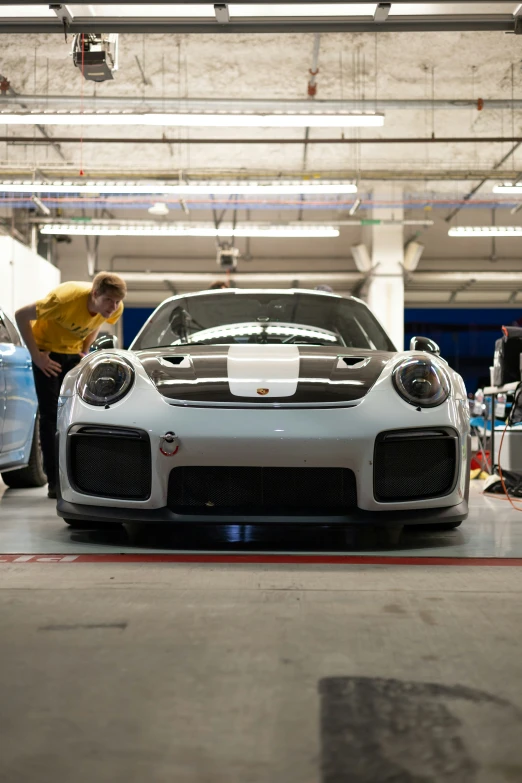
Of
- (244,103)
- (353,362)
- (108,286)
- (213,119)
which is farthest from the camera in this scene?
(244,103)

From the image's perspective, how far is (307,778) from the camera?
1.15 meters

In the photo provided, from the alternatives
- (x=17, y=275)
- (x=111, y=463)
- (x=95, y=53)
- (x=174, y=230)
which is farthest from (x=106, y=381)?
(x=174, y=230)

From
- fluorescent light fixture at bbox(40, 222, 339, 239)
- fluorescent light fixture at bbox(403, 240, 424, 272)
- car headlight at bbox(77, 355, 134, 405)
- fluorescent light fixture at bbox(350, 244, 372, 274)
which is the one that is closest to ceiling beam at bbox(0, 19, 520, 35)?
car headlight at bbox(77, 355, 134, 405)

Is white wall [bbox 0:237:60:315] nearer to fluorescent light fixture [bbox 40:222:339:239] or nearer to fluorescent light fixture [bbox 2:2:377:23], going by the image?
fluorescent light fixture [bbox 40:222:339:239]

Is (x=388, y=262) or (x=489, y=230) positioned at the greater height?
(x=489, y=230)

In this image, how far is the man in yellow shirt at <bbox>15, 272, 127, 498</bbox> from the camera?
4.80m

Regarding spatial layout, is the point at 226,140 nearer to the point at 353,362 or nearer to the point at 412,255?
the point at 412,255

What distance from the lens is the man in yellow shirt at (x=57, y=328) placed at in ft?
15.8

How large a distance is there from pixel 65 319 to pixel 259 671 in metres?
3.65

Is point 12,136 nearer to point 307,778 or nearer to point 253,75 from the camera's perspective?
point 253,75

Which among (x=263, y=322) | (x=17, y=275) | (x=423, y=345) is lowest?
(x=423, y=345)

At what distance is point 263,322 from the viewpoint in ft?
13.6

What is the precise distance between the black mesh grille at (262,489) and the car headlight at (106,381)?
369 millimetres

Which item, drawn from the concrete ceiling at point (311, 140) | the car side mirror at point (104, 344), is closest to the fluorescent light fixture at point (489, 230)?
the concrete ceiling at point (311, 140)
